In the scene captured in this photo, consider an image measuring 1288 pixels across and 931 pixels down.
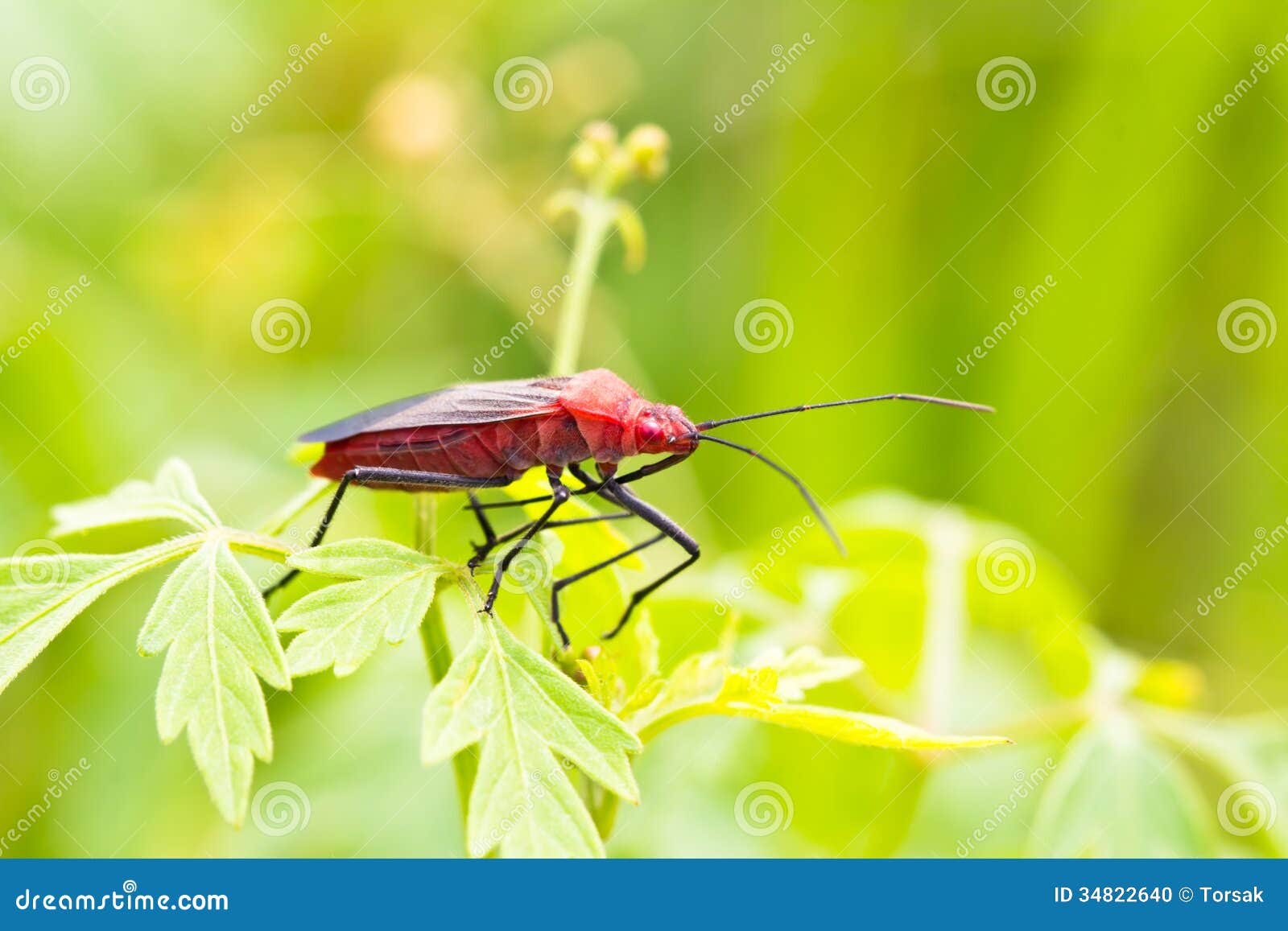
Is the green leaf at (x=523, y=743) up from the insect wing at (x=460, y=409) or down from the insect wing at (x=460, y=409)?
down

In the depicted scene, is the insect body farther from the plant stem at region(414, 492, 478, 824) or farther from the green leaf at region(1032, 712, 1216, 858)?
the green leaf at region(1032, 712, 1216, 858)

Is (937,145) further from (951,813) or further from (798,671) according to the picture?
(798,671)

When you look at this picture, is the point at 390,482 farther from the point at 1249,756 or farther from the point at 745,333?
the point at 745,333

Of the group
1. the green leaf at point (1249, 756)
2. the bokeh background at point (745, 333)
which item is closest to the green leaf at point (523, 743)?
the bokeh background at point (745, 333)

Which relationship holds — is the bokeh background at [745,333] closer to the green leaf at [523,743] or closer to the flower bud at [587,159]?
the flower bud at [587,159]

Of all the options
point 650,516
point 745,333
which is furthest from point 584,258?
point 745,333

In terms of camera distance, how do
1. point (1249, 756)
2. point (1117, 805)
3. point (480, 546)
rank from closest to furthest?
1. point (480, 546)
2. point (1117, 805)
3. point (1249, 756)
